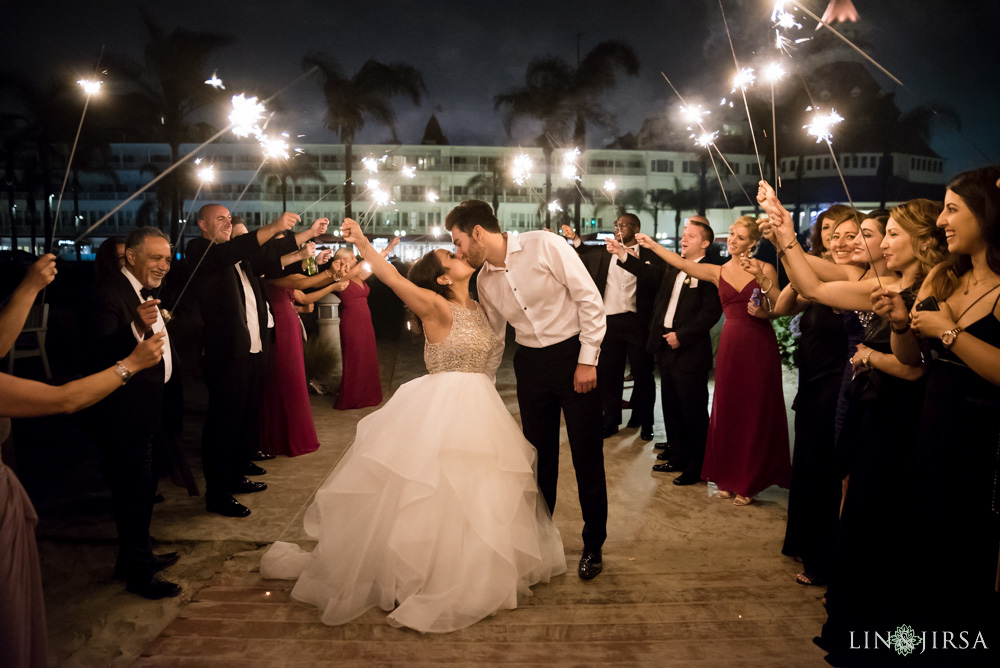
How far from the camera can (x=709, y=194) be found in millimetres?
59875

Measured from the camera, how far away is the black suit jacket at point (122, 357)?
11.2ft

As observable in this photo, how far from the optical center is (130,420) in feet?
11.3

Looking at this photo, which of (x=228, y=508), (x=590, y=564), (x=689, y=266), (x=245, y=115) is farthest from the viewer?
(x=689, y=266)

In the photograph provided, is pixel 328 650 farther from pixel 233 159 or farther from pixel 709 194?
pixel 233 159

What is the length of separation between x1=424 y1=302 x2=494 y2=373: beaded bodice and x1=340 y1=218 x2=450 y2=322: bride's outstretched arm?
101 mm

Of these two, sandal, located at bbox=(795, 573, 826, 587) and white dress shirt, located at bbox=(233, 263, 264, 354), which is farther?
white dress shirt, located at bbox=(233, 263, 264, 354)

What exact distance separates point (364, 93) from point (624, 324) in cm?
2057

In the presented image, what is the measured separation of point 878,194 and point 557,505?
59324 millimetres

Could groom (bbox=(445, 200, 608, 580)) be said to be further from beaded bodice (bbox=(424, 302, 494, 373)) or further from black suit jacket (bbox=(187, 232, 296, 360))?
black suit jacket (bbox=(187, 232, 296, 360))

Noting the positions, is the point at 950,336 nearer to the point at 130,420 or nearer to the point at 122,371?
the point at 122,371

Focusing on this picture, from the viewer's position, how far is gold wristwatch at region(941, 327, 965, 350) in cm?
244

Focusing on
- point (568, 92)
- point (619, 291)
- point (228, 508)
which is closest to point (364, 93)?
point (568, 92)

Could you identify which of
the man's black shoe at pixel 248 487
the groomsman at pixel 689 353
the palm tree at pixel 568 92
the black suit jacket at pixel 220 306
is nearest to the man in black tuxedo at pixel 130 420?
the black suit jacket at pixel 220 306

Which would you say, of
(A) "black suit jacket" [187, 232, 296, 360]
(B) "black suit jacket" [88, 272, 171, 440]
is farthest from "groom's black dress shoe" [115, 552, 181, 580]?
(A) "black suit jacket" [187, 232, 296, 360]
